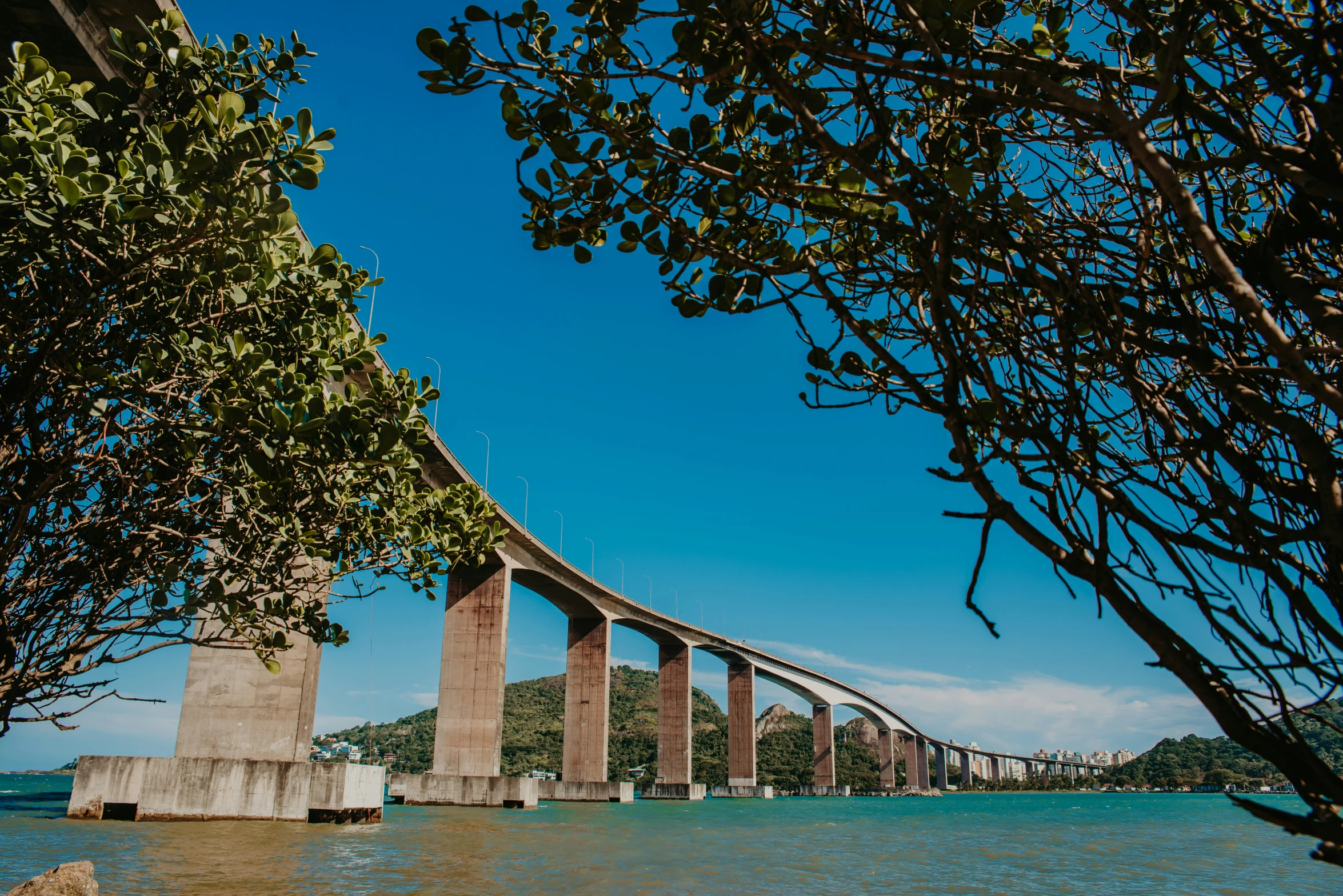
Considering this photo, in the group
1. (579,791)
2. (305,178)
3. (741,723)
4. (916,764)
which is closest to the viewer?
Answer: (305,178)

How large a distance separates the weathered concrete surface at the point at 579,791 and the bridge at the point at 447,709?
0.09 meters

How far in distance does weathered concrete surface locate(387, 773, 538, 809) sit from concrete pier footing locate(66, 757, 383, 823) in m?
15.7

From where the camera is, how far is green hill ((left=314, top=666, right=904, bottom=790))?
8444cm

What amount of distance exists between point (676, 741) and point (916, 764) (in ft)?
199

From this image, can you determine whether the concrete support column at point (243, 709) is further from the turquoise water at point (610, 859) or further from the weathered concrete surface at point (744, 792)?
the weathered concrete surface at point (744, 792)

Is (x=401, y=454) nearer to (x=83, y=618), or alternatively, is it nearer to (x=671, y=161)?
(x=83, y=618)

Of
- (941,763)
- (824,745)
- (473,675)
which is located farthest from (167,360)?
(941,763)

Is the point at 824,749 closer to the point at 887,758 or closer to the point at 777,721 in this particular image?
the point at 887,758

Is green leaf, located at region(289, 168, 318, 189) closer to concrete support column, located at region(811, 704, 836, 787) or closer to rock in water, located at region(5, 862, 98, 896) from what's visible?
rock in water, located at region(5, 862, 98, 896)

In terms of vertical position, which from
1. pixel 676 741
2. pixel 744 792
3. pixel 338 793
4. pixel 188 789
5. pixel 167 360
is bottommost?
pixel 744 792

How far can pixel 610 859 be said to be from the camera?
16219 millimetres

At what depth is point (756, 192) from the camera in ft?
10.0

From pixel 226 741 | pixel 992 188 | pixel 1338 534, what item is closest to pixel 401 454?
pixel 992 188

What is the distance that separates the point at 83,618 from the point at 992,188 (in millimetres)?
6387
